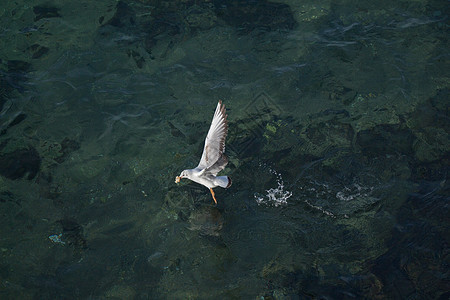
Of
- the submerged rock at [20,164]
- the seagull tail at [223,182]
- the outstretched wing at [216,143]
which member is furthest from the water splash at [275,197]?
the submerged rock at [20,164]

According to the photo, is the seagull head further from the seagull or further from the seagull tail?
the seagull tail

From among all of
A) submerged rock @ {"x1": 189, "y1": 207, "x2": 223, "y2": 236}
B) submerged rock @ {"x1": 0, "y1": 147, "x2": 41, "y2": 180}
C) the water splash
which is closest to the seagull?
submerged rock @ {"x1": 189, "y1": 207, "x2": 223, "y2": 236}

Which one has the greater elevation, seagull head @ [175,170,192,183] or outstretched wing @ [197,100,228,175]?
outstretched wing @ [197,100,228,175]

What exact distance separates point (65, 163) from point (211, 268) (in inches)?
152

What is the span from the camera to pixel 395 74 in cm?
966

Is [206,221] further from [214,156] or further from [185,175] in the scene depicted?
[214,156]

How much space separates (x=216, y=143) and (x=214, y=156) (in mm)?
245

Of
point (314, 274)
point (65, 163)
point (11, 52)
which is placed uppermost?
point (11, 52)

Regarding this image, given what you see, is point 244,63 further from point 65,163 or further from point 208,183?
point 65,163

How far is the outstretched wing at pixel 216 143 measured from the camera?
23.7ft

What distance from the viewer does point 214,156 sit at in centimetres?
738

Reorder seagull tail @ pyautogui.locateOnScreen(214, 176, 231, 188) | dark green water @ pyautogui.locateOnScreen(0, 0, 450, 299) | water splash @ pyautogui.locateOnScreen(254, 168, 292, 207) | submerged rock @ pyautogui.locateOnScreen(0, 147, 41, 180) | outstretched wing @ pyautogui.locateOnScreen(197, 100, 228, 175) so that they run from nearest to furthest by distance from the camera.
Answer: dark green water @ pyautogui.locateOnScreen(0, 0, 450, 299) < outstretched wing @ pyautogui.locateOnScreen(197, 100, 228, 175) < seagull tail @ pyautogui.locateOnScreen(214, 176, 231, 188) < water splash @ pyautogui.locateOnScreen(254, 168, 292, 207) < submerged rock @ pyautogui.locateOnScreen(0, 147, 41, 180)

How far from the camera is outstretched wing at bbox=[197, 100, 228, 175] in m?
7.23

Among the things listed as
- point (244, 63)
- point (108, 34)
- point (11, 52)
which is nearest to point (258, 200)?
point (244, 63)
